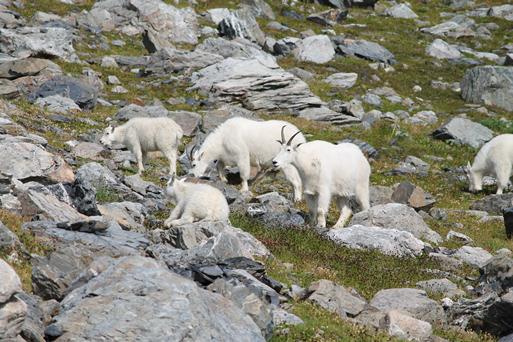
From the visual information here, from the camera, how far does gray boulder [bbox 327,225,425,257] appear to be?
16203 millimetres

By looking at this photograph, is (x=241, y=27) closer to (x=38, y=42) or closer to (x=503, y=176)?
(x=38, y=42)

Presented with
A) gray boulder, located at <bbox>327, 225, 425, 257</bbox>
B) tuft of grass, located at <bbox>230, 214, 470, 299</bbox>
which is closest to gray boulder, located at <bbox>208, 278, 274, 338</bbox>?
tuft of grass, located at <bbox>230, 214, 470, 299</bbox>

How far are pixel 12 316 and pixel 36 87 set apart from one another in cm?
2460

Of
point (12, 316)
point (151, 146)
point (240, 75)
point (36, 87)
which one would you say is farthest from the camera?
point (240, 75)

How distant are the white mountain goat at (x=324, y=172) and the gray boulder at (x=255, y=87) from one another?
1514 centimetres

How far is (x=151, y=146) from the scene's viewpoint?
2342 centimetres

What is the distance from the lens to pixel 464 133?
113ft

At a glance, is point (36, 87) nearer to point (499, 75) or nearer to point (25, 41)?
point (25, 41)

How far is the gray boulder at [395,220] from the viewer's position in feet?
59.8

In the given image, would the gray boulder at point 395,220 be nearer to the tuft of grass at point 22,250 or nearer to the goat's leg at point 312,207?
the goat's leg at point 312,207

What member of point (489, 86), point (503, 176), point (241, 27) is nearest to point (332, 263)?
point (503, 176)

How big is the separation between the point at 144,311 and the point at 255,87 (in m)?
27.0

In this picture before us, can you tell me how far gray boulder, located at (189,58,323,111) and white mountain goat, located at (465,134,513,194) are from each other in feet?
29.6

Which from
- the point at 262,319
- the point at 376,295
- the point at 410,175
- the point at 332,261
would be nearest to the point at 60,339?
the point at 262,319
